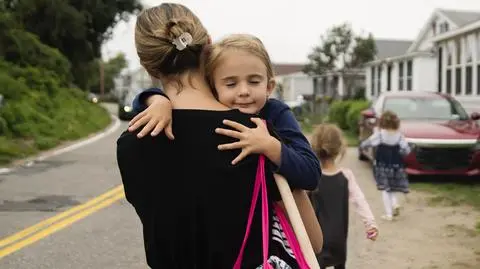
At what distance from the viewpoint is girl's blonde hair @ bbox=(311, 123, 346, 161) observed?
406 centimetres

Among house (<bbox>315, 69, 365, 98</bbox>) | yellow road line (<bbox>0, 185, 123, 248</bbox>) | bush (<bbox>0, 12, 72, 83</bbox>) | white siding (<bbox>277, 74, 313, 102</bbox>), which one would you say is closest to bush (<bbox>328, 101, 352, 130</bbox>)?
bush (<bbox>0, 12, 72, 83</bbox>)

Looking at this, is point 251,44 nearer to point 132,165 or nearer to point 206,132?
point 206,132

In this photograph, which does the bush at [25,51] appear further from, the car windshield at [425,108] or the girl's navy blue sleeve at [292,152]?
the girl's navy blue sleeve at [292,152]

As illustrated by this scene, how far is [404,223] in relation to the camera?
7.20 m

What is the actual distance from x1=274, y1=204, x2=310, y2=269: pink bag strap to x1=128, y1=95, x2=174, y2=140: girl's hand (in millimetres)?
388

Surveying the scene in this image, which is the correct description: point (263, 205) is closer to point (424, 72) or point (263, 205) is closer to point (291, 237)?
point (291, 237)

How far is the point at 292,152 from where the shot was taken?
1.75 metres

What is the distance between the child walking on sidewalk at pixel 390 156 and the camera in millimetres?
7867

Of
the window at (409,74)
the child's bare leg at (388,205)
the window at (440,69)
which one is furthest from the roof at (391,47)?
the child's bare leg at (388,205)

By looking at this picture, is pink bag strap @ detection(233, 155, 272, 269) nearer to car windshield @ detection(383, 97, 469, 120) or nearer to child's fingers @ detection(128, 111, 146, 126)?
child's fingers @ detection(128, 111, 146, 126)

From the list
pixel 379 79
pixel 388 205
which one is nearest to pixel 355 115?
pixel 388 205

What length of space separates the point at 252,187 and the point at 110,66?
13435 centimetres

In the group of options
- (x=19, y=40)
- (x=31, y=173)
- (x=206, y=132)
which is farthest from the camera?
(x=19, y=40)

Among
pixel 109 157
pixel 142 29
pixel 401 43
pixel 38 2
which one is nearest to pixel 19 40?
pixel 38 2
